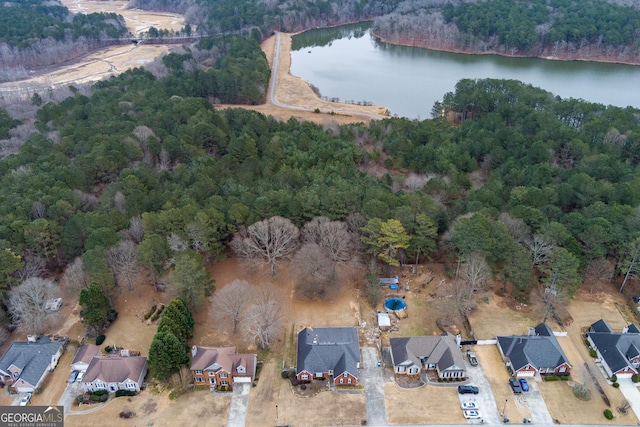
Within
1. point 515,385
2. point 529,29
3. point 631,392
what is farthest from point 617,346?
point 529,29

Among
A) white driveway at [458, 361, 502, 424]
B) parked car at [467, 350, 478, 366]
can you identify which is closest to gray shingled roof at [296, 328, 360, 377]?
white driveway at [458, 361, 502, 424]

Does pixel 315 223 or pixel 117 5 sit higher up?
pixel 117 5

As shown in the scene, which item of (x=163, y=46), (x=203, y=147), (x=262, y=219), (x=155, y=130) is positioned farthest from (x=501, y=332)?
(x=163, y=46)

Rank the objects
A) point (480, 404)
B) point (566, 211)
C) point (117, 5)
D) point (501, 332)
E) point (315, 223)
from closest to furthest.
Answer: point (480, 404) < point (501, 332) < point (315, 223) < point (566, 211) < point (117, 5)

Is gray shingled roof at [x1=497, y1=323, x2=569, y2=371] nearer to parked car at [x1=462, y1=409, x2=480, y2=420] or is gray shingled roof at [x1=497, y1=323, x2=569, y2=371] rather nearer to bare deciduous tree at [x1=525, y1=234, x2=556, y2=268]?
parked car at [x1=462, y1=409, x2=480, y2=420]

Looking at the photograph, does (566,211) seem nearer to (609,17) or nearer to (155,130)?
(155,130)

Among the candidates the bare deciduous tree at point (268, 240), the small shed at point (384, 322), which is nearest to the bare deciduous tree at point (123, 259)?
the bare deciduous tree at point (268, 240)
